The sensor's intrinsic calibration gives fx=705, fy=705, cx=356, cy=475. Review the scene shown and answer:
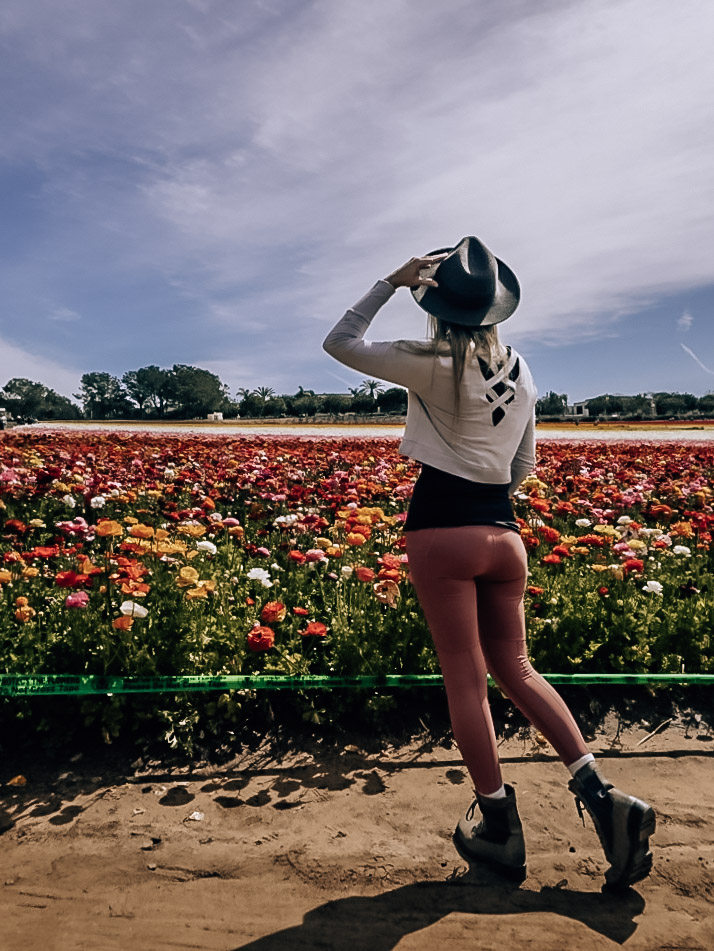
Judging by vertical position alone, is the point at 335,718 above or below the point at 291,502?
below

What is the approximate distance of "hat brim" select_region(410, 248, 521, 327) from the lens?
88.0 inches

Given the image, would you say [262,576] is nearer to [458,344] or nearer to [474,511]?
[474,511]

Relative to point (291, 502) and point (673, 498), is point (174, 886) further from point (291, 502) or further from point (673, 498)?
point (673, 498)

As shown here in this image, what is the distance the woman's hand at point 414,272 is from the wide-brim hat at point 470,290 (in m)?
0.01

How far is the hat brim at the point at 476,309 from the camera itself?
2.24 meters

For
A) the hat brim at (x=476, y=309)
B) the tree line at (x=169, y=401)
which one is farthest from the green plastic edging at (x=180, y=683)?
the tree line at (x=169, y=401)

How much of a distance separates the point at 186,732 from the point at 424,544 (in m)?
1.67

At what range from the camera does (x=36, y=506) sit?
20.7ft

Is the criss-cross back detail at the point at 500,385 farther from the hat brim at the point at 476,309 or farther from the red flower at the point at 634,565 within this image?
the red flower at the point at 634,565

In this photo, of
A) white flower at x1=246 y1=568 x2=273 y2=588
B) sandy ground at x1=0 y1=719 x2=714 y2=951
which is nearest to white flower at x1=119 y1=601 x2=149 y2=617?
sandy ground at x1=0 y1=719 x2=714 y2=951

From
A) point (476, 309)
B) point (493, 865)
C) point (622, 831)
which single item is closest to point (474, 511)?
point (476, 309)

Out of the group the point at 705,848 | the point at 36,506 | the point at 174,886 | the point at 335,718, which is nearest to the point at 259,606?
the point at 335,718

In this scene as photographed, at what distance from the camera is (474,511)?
225cm

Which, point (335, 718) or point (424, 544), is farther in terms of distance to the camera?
point (335, 718)
